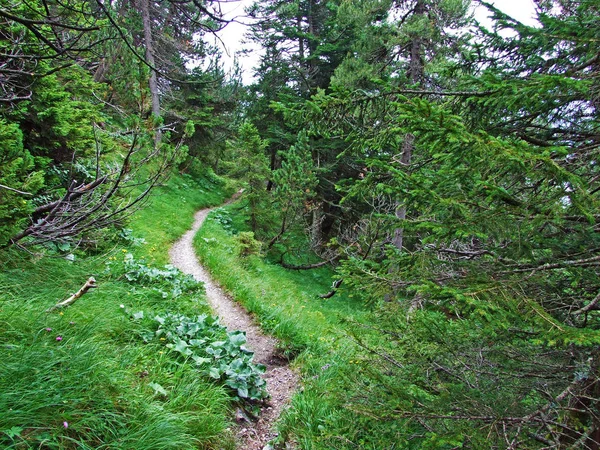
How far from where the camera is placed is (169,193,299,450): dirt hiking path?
Result: 3.76 metres

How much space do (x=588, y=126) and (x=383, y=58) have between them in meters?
8.59

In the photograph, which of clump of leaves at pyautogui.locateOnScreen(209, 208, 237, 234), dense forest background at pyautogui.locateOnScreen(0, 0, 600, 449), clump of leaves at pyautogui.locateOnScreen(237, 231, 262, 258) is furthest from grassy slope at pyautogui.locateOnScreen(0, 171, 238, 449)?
clump of leaves at pyautogui.locateOnScreen(209, 208, 237, 234)

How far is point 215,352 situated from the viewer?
437 cm

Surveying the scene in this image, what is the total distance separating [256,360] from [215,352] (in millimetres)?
1216

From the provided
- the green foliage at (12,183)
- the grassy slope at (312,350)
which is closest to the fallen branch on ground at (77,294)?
the green foliage at (12,183)

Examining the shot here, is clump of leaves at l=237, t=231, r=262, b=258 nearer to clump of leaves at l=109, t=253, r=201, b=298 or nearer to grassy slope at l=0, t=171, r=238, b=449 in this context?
clump of leaves at l=109, t=253, r=201, b=298

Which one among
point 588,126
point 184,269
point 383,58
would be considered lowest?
point 184,269

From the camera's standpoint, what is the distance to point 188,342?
14.8 ft

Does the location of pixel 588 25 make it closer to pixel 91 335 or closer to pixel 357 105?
pixel 357 105

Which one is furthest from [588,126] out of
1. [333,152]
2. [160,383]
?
[333,152]

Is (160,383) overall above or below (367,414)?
below

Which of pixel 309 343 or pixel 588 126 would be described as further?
pixel 309 343

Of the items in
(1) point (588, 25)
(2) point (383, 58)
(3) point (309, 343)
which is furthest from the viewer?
(2) point (383, 58)

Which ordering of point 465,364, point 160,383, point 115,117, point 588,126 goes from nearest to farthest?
point 465,364
point 588,126
point 160,383
point 115,117
